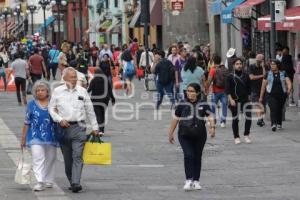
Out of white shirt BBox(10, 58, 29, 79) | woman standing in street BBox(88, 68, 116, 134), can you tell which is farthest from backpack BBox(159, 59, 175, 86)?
woman standing in street BBox(88, 68, 116, 134)

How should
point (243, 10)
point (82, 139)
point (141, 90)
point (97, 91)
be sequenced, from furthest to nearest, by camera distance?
point (141, 90) < point (243, 10) < point (97, 91) < point (82, 139)

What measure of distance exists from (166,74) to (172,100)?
0.79 metres

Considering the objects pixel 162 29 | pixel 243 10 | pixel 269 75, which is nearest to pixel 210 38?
pixel 162 29

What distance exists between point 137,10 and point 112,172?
147 ft

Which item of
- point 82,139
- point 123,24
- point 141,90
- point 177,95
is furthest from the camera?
point 123,24

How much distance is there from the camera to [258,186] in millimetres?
14562

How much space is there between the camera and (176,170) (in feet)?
53.9

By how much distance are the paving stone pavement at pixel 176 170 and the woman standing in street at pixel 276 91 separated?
0.31m

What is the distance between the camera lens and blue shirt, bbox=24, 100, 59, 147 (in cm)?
1409

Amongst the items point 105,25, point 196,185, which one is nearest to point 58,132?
point 196,185

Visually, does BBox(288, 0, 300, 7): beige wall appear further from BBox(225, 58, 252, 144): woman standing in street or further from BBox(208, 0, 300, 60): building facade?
BBox(225, 58, 252, 144): woman standing in street

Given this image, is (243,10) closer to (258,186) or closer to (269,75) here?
(269,75)

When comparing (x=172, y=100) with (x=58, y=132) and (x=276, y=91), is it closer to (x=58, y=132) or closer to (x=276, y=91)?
(x=276, y=91)

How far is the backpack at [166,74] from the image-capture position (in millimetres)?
27936
